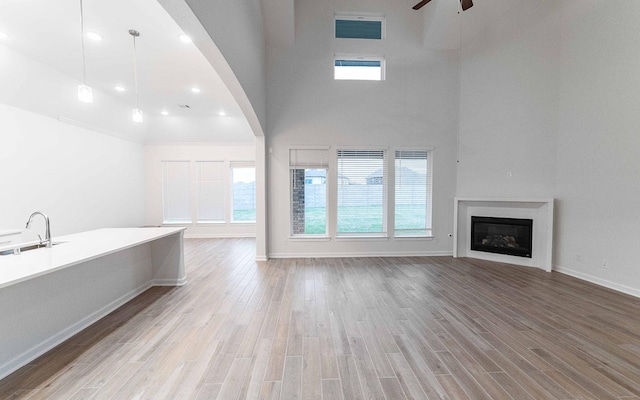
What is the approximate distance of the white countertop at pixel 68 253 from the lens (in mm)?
1892

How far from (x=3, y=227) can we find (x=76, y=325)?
144 inches

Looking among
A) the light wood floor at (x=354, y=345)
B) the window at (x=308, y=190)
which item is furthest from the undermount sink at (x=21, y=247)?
the window at (x=308, y=190)

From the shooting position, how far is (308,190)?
564 cm

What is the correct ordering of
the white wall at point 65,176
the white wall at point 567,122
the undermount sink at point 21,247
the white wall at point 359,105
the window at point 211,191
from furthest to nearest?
the window at point 211,191 < the white wall at point 359,105 < the white wall at point 65,176 < the white wall at point 567,122 < the undermount sink at point 21,247

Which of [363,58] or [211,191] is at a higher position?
[363,58]

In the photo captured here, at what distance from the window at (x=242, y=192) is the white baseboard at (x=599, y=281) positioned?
744 cm

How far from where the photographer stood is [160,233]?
354 cm

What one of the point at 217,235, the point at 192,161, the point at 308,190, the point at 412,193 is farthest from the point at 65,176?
the point at 412,193

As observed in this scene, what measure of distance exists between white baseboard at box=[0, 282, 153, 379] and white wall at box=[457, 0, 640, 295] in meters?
6.13

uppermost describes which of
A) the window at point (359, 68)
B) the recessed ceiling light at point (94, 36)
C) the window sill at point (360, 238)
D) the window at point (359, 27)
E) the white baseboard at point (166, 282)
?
the window at point (359, 27)

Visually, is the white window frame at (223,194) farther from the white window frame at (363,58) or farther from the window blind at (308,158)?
the white window frame at (363,58)

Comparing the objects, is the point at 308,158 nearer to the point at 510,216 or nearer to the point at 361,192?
the point at 361,192

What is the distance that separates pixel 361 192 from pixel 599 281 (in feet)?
13.0

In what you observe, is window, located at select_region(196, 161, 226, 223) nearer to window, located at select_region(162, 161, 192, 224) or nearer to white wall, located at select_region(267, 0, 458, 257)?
window, located at select_region(162, 161, 192, 224)
